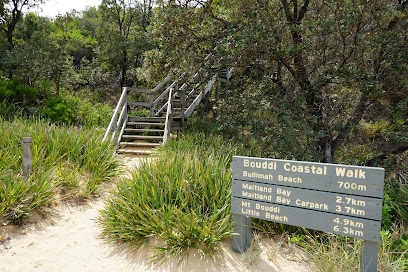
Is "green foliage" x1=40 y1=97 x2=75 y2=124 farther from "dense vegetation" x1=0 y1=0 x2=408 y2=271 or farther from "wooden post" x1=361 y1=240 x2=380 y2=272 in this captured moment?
"wooden post" x1=361 y1=240 x2=380 y2=272

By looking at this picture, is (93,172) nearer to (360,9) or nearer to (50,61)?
(360,9)

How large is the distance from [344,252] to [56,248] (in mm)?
3526

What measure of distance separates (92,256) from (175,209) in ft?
4.03

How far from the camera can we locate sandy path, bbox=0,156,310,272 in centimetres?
338

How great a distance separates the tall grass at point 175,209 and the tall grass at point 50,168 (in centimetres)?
112

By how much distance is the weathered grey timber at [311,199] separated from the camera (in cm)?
277

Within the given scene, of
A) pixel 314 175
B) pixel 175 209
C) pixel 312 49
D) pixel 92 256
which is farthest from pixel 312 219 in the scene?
pixel 312 49

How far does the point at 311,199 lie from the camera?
3002mm

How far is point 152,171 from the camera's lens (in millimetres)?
4656

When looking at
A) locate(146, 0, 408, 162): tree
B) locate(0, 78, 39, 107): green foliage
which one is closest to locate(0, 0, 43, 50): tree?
locate(0, 78, 39, 107): green foliage

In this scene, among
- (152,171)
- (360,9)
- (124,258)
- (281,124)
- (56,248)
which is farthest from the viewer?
(281,124)

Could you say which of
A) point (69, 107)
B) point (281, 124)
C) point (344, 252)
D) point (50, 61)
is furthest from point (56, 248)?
Result: point (50, 61)

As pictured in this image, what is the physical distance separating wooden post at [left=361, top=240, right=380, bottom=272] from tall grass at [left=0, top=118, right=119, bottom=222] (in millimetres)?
4346

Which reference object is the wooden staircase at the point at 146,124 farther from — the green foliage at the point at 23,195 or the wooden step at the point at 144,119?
the green foliage at the point at 23,195
